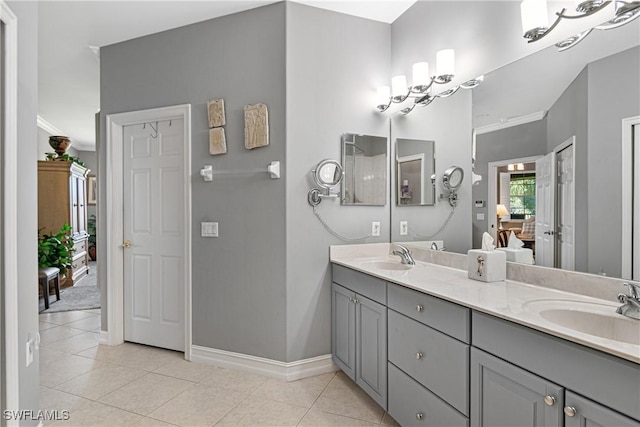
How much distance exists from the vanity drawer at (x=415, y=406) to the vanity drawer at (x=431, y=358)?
0.11 ft

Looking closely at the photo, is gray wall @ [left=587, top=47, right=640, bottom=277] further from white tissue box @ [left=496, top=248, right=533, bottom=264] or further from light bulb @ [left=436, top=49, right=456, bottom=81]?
light bulb @ [left=436, top=49, right=456, bottom=81]

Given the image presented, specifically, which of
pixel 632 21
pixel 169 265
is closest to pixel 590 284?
pixel 632 21

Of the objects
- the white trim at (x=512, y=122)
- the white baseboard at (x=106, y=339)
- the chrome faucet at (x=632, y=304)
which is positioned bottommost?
the white baseboard at (x=106, y=339)

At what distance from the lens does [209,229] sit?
2779 mm

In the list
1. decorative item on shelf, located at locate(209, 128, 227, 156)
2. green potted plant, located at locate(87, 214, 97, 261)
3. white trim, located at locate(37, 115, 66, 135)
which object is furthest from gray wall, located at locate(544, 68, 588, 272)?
green potted plant, located at locate(87, 214, 97, 261)

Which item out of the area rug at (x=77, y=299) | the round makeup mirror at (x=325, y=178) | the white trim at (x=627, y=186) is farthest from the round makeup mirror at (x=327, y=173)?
the area rug at (x=77, y=299)

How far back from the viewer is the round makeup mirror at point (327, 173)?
260cm

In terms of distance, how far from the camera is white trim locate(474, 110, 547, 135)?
1771 mm

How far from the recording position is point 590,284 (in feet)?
5.01

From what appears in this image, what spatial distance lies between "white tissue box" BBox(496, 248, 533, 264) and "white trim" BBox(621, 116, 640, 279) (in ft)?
1.48

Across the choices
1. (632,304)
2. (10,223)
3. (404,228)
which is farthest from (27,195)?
(632,304)

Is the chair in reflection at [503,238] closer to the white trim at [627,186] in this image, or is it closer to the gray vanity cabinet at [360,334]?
the white trim at [627,186]

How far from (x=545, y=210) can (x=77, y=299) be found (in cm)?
545

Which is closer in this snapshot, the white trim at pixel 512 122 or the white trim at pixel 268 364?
the white trim at pixel 512 122
